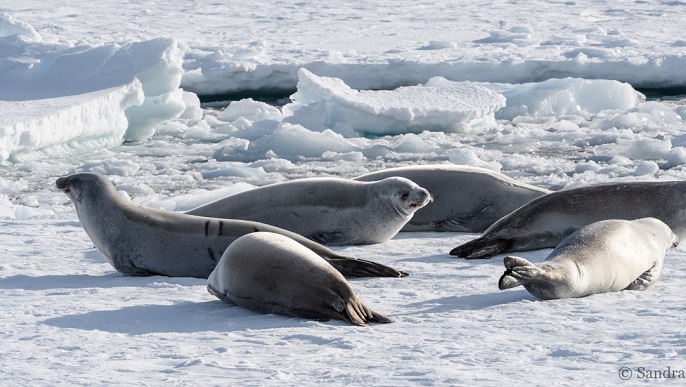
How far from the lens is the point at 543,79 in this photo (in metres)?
12.1

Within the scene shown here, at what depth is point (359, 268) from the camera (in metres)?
4.04

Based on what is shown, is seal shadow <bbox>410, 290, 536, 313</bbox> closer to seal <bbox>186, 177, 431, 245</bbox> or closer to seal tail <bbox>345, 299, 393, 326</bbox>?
seal tail <bbox>345, 299, 393, 326</bbox>

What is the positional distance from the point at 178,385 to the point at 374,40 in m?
11.7

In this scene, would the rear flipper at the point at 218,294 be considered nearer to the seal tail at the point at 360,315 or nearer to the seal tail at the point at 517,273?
the seal tail at the point at 360,315

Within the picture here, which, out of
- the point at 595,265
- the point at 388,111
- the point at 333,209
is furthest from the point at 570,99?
the point at 595,265

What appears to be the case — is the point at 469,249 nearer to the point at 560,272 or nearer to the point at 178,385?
the point at 560,272

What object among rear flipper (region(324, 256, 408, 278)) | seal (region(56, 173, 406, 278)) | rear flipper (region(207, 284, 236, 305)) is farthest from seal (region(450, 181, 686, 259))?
rear flipper (region(207, 284, 236, 305))

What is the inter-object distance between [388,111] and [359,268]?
18.6ft

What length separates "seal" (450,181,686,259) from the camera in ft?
15.0

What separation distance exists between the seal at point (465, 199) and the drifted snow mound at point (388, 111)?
4.15 meters

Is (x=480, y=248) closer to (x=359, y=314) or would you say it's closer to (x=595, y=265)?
(x=595, y=265)

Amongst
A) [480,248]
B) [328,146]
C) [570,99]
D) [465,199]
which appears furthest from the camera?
[570,99]

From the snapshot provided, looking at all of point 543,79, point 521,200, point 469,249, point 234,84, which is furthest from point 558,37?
point 469,249

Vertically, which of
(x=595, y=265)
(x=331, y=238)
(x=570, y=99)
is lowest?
(x=570, y=99)
